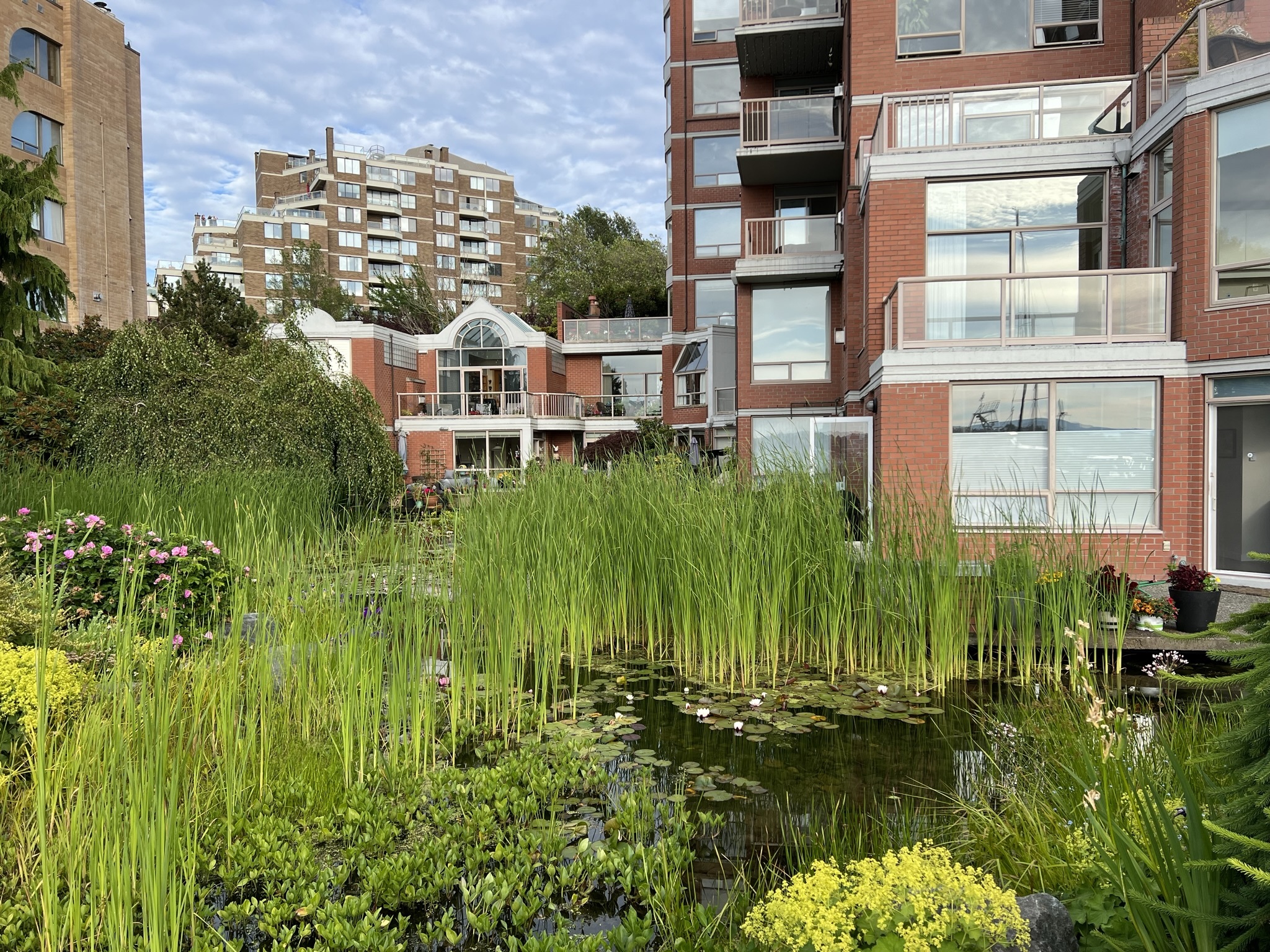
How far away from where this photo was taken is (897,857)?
255cm

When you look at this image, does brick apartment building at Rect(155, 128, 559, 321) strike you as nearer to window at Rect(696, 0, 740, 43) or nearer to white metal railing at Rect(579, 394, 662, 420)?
white metal railing at Rect(579, 394, 662, 420)

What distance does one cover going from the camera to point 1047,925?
90.6 inches

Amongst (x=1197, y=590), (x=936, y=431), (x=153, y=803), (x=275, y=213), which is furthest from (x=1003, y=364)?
(x=275, y=213)

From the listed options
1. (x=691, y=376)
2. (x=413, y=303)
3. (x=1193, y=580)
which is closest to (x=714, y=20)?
(x=691, y=376)

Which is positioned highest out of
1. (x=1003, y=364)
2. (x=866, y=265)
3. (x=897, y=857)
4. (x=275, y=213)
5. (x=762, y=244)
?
(x=275, y=213)

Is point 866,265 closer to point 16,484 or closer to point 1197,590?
point 1197,590

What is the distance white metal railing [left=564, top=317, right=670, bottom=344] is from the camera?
117 feet

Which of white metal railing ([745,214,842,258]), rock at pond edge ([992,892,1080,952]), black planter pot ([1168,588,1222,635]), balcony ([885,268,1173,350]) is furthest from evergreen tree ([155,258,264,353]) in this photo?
rock at pond edge ([992,892,1080,952])

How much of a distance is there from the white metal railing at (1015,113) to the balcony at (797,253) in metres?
4.60

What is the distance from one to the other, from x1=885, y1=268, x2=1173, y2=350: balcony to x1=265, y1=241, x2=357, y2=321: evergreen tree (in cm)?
4082

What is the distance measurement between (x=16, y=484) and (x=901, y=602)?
7993mm

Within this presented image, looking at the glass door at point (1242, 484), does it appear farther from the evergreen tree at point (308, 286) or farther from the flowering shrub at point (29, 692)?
the evergreen tree at point (308, 286)

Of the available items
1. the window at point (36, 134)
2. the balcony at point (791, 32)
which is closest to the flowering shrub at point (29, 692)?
the balcony at point (791, 32)

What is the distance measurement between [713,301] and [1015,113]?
54.6ft
